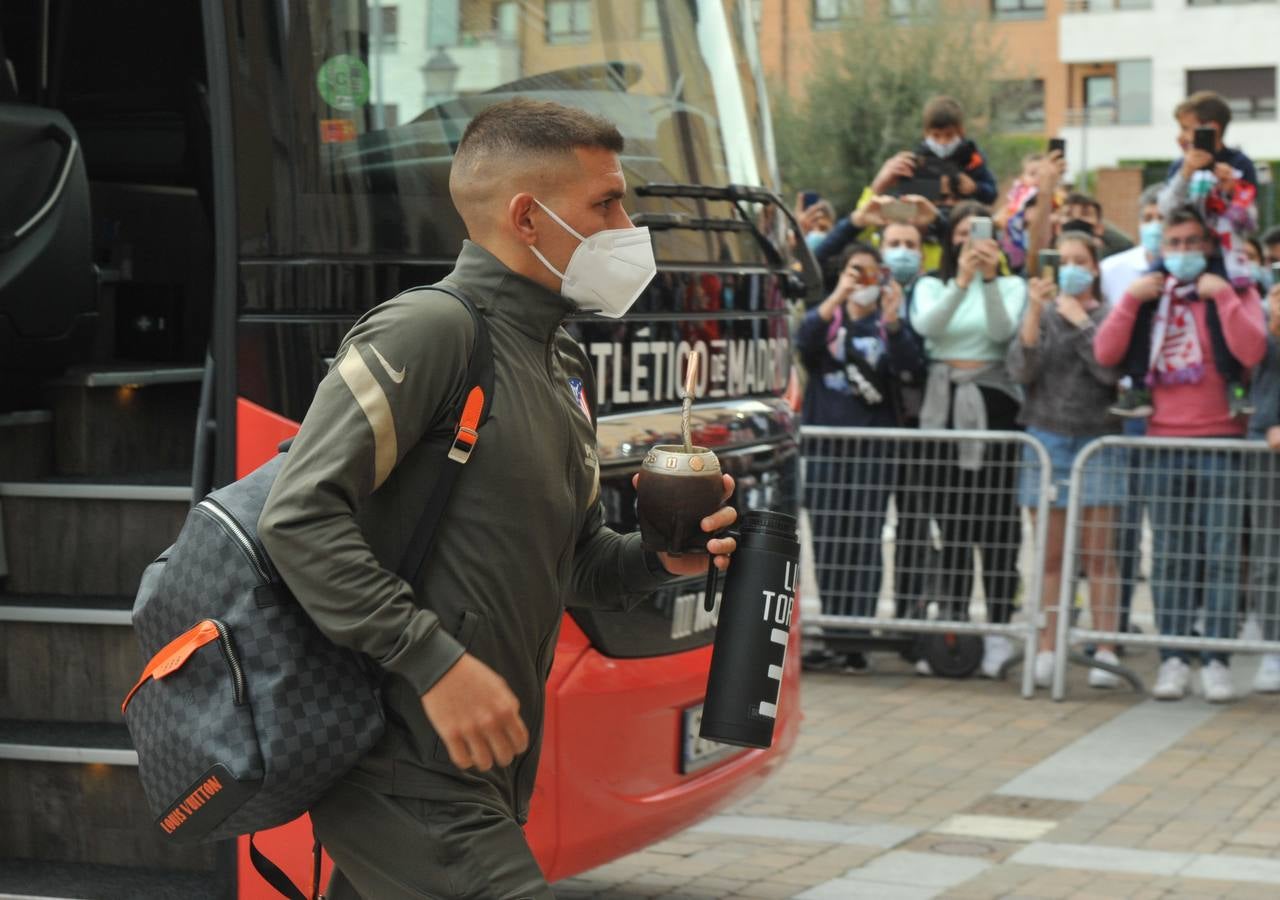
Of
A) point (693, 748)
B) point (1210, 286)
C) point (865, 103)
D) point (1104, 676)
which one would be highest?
point (865, 103)

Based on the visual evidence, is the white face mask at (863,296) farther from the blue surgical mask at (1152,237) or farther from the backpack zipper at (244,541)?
the backpack zipper at (244,541)

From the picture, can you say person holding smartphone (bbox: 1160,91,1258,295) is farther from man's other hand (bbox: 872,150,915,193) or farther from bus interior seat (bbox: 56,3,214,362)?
bus interior seat (bbox: 56,3,214,362)

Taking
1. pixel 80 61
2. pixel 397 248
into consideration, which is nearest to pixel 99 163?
pixel 80 61

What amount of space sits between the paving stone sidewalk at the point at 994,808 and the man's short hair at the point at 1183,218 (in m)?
2.08

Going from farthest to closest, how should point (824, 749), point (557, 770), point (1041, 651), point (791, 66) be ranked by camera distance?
point (791, 66)
point (1041, 651)
point (824, 749)
point (557, 770)

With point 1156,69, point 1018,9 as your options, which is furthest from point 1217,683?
point 1018,9

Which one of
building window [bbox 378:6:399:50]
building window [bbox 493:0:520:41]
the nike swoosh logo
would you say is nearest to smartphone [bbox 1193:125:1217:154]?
building window [bbox 493:0:520:41]

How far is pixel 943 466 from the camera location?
9.06 m

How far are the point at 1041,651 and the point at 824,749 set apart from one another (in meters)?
1.74

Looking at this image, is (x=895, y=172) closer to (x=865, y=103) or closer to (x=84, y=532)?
(x=84, y=532)

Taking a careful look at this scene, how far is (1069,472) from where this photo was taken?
9.03 m

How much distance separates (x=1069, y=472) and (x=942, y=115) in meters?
2.05

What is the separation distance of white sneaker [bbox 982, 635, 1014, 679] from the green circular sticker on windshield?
5776 mm

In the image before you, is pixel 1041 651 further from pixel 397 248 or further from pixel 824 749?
pixel 397 248
